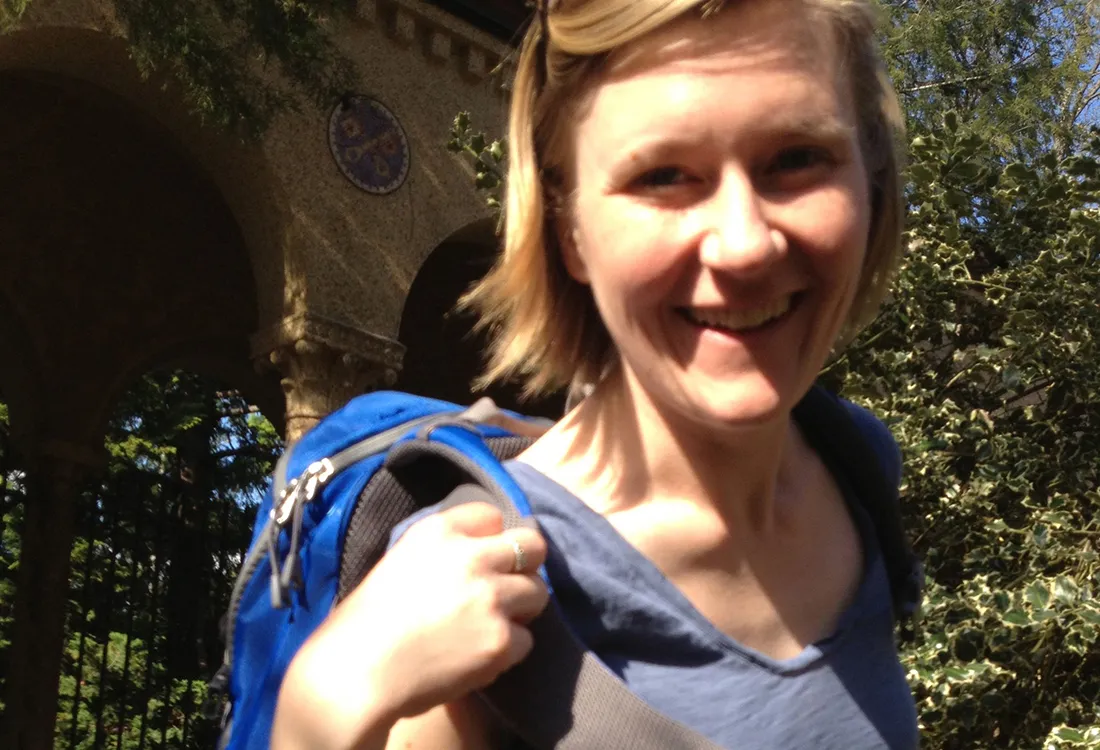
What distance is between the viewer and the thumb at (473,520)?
0.90 metres

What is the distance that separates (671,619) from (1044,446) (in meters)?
1.97

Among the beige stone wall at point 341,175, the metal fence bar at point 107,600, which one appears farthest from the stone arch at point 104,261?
the beige stone wall at point 341,175

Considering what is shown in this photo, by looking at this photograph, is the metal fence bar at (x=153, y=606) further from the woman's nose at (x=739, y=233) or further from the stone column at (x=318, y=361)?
the woman's nose at (x=739, y=233)

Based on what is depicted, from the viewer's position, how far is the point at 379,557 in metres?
1.00

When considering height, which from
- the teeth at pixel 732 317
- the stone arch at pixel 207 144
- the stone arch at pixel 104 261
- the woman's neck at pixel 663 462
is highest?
the stone arch at pixel 104 261

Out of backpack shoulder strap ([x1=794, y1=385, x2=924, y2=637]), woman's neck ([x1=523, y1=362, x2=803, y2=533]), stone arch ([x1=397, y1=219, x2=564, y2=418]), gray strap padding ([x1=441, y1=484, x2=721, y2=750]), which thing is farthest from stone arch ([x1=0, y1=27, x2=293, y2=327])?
gray strap padding ([x1=441, y1=484, x2=721, y2=750])

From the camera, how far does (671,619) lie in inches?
39.9

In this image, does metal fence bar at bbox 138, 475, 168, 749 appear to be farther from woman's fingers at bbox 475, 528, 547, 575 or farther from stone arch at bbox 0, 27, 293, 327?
woman's fingers at bbox 475, 528, 547, 575

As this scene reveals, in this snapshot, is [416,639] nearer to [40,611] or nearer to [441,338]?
[40,611]

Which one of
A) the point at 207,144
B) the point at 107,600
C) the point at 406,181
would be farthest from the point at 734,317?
the point at 107,600

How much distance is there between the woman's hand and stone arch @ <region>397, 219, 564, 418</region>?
22.4 ft

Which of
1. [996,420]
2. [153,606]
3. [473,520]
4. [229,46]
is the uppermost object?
[229,46]

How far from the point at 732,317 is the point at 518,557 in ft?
0.86

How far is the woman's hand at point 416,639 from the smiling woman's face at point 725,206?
0.70 feet
